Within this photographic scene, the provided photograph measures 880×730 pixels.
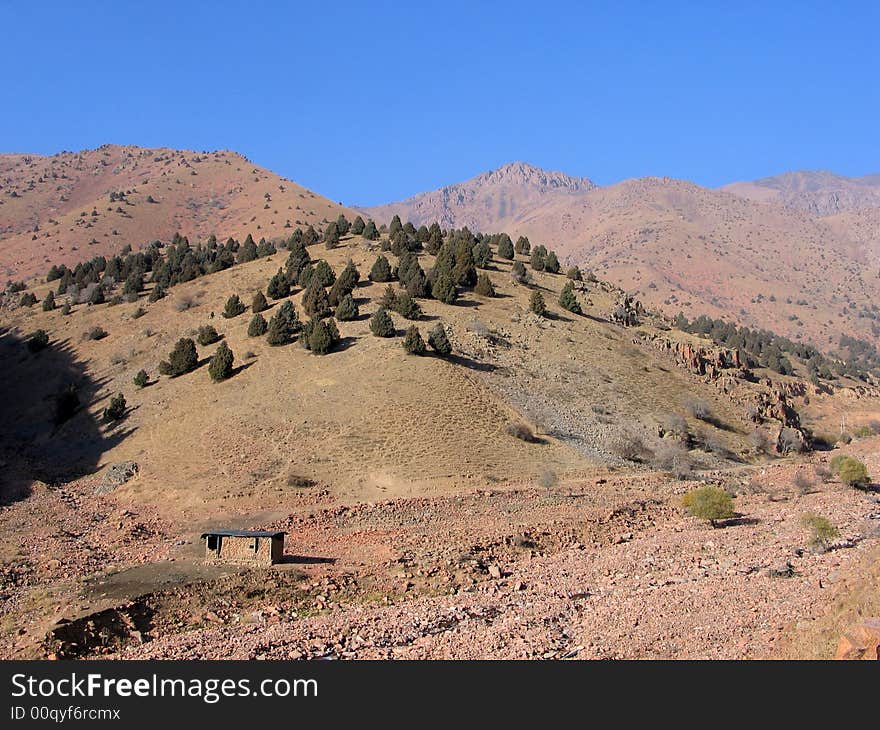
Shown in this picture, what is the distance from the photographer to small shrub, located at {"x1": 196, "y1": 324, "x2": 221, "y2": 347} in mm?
Result: 47094

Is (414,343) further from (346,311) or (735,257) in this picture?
(735,257)

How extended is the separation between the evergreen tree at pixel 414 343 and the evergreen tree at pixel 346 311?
19.0 feet

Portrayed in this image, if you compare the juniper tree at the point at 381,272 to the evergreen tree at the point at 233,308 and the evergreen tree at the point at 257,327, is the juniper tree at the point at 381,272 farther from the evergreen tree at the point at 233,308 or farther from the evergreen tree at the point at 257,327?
the evergreen tree at the point at 257,327

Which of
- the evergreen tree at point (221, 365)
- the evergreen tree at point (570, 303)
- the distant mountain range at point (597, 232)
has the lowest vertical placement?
the evergreen tree at point (221, 365)

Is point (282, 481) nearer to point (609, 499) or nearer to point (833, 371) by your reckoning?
point (609, 499)

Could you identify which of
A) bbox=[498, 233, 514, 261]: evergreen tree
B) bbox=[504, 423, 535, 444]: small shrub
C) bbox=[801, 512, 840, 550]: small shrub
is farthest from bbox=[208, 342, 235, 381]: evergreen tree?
bbox=[498, 233, 514, 261]: evergreen tree

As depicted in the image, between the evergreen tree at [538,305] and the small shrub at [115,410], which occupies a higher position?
the evergreen tree at [538,305]

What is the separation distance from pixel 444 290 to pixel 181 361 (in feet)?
56.3

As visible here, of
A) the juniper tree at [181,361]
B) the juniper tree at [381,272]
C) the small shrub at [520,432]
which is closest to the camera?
the small shrub at [520,432]

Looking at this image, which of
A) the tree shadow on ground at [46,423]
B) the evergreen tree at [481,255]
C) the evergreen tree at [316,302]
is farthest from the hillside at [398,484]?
the evergreen tree at [316,302]

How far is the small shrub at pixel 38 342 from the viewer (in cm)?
5378

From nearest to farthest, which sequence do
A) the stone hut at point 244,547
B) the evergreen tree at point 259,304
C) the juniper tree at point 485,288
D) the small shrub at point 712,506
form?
1. the stone hut at point 244,547
2. the small shrub at point 712,506
3. the evergreen tree at point 259,304
4. the juniper tree at point 485,288

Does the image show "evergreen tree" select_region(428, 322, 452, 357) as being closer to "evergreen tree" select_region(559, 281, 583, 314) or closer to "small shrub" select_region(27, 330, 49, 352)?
"evergreen tree" select_region(559, 281, 583, 314)

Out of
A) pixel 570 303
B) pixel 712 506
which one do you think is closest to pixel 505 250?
pixel 570 303
